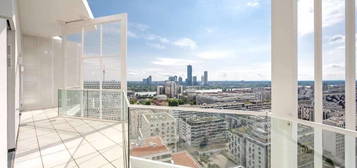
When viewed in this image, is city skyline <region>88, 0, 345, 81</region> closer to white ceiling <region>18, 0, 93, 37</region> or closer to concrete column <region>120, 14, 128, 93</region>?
concrete column <region>120, 14, 128, 93</region>

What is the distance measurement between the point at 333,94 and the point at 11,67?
467cm

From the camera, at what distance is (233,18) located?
4.59 m

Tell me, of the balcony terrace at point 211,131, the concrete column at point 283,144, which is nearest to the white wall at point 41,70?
the balcony terrace at point 211,131

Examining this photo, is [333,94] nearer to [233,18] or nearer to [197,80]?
[197,80]

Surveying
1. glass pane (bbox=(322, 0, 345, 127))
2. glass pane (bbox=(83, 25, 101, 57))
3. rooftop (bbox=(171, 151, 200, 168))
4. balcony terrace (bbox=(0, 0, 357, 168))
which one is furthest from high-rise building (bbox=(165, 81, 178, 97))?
glass pane (bbox=(83, 25, 101, 57))

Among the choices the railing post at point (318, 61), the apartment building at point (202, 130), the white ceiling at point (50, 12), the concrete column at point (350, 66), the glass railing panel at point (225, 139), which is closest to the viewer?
the concrete column at point (350, 66)

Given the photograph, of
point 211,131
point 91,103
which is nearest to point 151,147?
point 211,131

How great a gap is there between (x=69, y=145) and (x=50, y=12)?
3904 mm

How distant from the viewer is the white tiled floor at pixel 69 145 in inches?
105

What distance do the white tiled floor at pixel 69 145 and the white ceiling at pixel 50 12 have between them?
303 cm

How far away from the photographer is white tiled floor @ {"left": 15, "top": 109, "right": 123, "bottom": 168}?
8.79 ft

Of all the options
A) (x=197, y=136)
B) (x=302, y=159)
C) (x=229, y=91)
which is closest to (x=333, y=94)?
(x=302, y=159)

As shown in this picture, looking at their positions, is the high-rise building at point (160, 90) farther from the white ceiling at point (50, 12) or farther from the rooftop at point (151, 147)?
the white ceiling at point (50, 12)

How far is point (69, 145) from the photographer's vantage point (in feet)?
11.0
